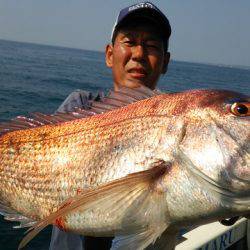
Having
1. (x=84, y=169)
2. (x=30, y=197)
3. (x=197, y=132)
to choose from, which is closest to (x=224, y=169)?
(x=197, y=132)

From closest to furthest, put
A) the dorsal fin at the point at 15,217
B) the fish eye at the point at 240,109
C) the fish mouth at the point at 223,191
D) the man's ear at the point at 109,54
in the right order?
the fish mouth at the point at 223,191 → the fish eye at the point at 240,109 → the dorsal fin at the point at 15,217 → the man's ear at the point at 109,54

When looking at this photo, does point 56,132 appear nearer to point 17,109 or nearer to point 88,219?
point 88,219

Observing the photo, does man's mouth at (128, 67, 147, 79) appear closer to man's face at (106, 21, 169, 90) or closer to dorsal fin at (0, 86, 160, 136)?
man's face at (106, 21, 169, 90)

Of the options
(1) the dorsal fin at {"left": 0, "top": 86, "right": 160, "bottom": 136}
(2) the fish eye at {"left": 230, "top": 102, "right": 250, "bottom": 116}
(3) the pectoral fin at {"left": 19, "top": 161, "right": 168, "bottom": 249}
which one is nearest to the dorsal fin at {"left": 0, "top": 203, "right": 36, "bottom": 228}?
(3) the pectoral fin at {"left": 19, "top": 161, "right": 168, "bottom": 249}

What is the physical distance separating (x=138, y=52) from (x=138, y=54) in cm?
2

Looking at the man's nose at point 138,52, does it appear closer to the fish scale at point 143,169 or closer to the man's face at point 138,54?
the man's face at point 138,54

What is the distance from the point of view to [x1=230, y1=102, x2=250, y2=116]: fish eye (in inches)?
94.0

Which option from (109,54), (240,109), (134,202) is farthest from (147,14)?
(134,202)

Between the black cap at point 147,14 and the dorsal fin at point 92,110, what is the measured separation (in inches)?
61.0

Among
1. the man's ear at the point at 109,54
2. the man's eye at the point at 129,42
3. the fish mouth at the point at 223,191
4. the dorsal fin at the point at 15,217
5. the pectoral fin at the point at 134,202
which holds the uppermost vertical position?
the man's eye at the point at 129,42

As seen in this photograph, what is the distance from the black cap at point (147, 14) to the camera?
414 cm

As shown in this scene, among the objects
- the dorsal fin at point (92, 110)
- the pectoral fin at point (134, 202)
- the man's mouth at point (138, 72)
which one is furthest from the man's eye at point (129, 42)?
the pectoral fin at point (134, 202)

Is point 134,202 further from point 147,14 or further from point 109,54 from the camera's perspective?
Answer: point 109,54

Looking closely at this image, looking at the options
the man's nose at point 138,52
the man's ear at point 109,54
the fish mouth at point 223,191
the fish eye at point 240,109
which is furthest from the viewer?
the man's ear at point 109,54
